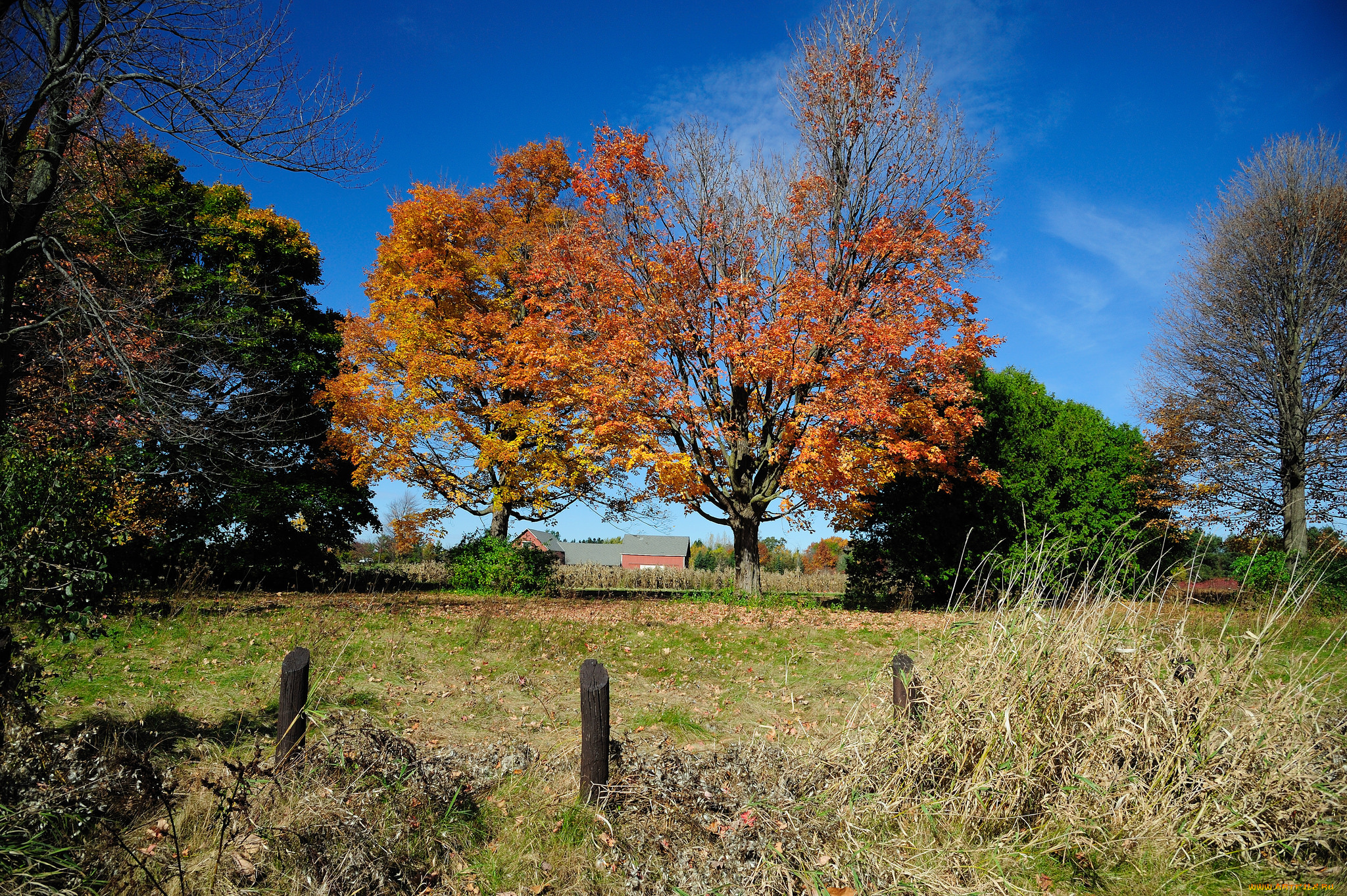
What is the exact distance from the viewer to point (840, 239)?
14.5 metres

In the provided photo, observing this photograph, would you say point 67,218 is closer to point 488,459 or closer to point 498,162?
point 488,459

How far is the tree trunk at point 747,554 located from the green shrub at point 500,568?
612 centimetres

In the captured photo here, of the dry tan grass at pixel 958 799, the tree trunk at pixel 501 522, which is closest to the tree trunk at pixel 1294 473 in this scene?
the dry tan grass at pixel 958 799

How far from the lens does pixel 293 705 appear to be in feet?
15.1

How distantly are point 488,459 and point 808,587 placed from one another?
61.5ft

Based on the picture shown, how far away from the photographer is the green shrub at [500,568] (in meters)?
18.1

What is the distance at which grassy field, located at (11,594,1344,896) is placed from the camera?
3586mm

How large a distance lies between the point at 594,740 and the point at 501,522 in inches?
625

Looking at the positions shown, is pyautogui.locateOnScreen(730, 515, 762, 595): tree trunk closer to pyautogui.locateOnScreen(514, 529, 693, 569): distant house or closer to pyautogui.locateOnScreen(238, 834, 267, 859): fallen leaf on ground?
pyautogui.locateOnScreen(238, 834, 267, 859): fallen leaf on ground

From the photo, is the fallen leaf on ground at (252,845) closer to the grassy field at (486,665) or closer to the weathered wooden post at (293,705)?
the weathered wooden post at (293,705)

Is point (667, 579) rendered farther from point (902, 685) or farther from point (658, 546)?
point (658, 546)

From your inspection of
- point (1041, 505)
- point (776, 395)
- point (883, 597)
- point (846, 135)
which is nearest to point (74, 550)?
point (776, 395)

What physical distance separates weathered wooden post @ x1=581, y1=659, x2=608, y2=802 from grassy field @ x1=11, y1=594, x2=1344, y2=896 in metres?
0.16

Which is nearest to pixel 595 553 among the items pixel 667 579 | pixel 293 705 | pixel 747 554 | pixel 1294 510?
pixel 667 579
